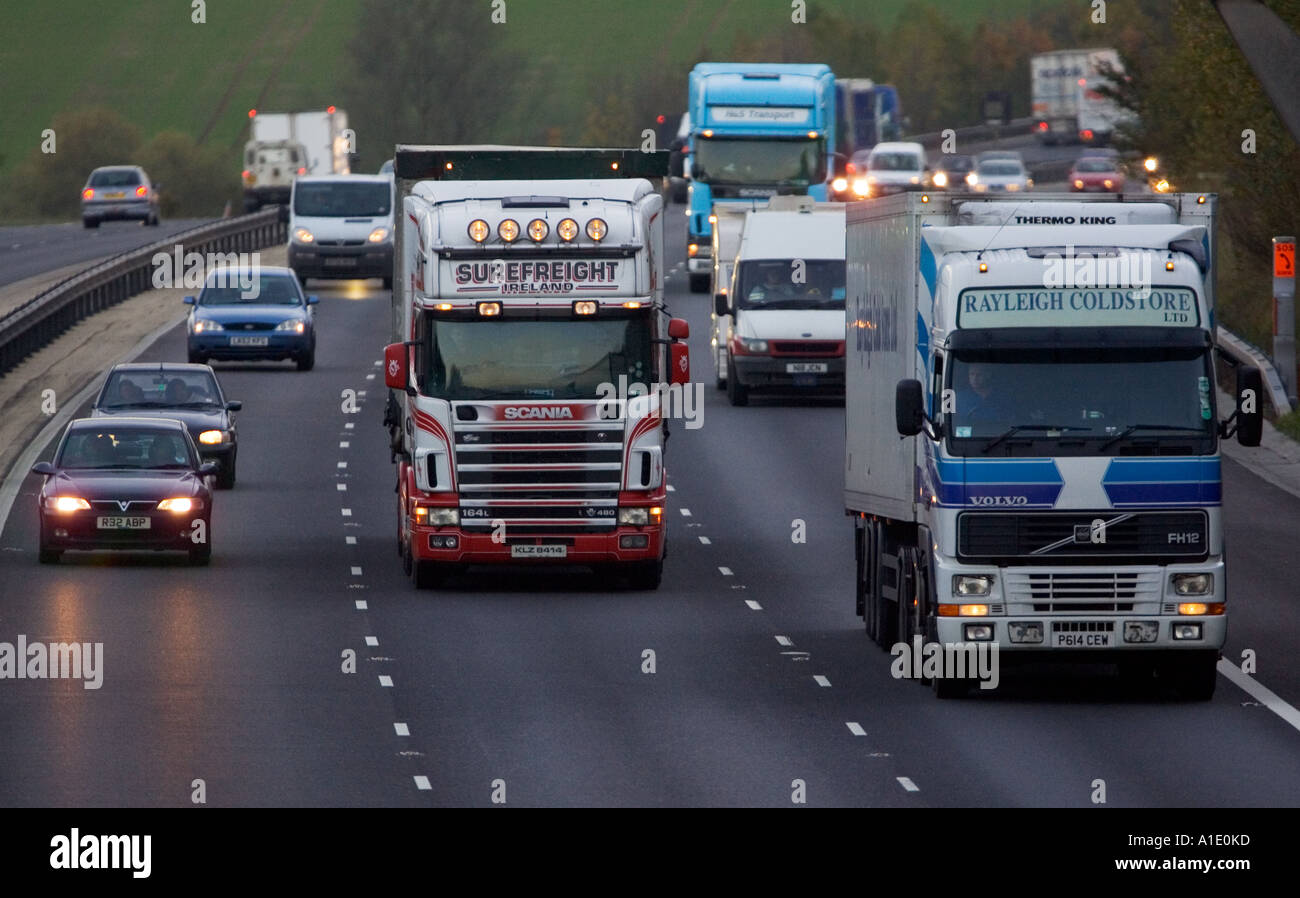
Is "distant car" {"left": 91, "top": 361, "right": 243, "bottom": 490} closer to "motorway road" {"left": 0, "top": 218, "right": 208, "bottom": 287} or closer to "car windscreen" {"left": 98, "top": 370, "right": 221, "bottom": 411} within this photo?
"car windscreen" {"left": 98, "top": 370, "right": 221, "bottom": 411}

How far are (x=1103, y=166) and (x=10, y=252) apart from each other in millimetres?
39207

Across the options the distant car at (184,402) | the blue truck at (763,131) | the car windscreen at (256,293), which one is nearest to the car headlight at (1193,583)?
the distant car at (184,402)

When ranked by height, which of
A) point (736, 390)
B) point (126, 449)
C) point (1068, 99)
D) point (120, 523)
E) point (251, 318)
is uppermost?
point (1068, 99)

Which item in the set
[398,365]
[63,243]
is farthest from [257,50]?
[398,365]

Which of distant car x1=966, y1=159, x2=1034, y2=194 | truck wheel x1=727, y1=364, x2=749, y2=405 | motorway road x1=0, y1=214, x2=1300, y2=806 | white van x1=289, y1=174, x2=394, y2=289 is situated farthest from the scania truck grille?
distant car x1=966, y1=159, x2=1034, y2=194

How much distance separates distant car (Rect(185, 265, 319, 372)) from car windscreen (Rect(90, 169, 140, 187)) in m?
36.8

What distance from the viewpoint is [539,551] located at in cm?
2456

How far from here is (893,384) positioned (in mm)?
20375

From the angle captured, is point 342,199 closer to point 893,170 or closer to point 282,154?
point 282,154

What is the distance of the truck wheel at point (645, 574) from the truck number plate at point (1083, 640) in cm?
709

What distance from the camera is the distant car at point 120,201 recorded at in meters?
77.8

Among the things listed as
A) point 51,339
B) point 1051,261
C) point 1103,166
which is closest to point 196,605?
point 1051,261

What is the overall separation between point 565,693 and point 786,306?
21.0 m

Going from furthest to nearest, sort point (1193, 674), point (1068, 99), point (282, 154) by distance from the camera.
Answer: point (1068, 99), point (282, 154), point (1193, 674)
